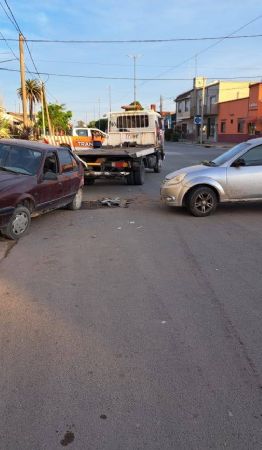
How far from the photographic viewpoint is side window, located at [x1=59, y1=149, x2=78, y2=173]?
928 centimetres

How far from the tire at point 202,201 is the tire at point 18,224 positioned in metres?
3.44

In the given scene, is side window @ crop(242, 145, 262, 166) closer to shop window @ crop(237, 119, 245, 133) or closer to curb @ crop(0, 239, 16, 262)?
curb @ crop(0, 239, 16, 262)

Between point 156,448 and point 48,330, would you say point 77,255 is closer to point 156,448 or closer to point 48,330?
point 48,330

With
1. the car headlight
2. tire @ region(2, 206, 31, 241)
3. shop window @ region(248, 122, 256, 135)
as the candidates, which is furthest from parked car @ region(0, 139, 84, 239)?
shop window @ region(248, 122, 256, 135)

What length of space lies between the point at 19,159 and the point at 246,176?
14.9 ft

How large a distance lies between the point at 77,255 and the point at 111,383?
3316 millimetres

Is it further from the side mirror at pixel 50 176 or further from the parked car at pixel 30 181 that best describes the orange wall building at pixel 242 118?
the side mirror at pixel 50 176

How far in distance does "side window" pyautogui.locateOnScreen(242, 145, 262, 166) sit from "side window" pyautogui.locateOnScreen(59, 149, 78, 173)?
12.2 feet

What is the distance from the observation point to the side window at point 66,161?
9.28 metres

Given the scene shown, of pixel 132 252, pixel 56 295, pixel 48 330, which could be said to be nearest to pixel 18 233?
pixel 132 252

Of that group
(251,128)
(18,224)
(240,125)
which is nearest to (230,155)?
(18,224)

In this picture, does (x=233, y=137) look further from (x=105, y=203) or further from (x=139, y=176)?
(x=105, y=203)

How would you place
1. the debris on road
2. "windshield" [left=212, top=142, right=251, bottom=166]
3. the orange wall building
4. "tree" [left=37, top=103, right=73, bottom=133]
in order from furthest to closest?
Result: 1. "tree" [left=37, top=103, right=73, bottom=133]
2. the orange wall building
3. the debris on road
4. "windshield" [left=212, top=142, right=251, bottom=166]

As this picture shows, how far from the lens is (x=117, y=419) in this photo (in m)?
2.85
